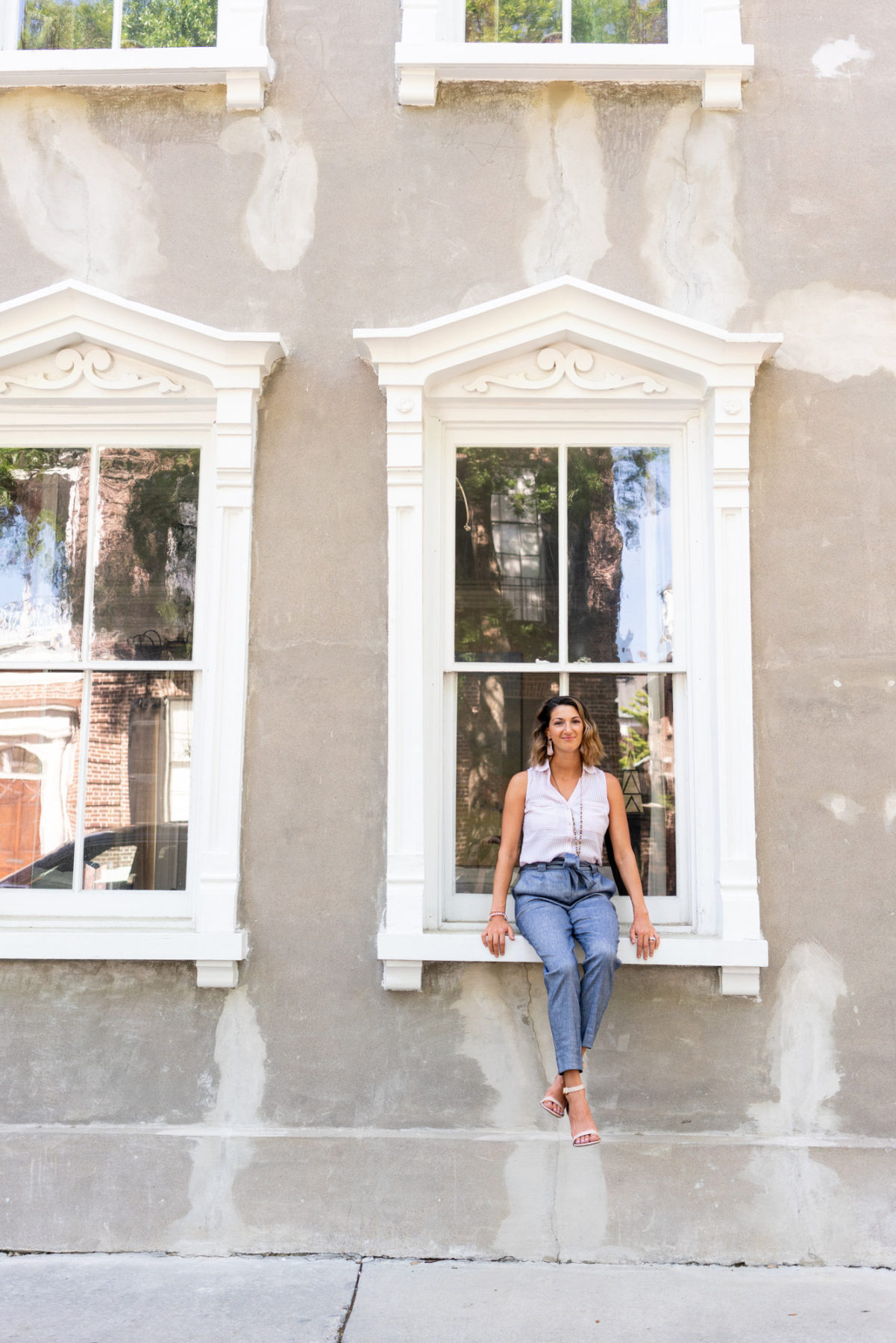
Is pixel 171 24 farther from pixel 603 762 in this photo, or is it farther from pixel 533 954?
pixel 533 954

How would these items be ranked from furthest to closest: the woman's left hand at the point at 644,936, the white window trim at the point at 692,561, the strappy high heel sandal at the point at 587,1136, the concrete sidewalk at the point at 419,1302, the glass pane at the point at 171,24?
the glass pane at the point at 171,24 < the white window trim at the point at 692,561 < the woman's left hand at the point at 644,936 < the strappy high heel sandal at the point at 587,1136 < the concrete sidewalk at the point at 419,1302

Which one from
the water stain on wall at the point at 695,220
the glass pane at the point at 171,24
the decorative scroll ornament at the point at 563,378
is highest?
the glass pane at the point at 171,24

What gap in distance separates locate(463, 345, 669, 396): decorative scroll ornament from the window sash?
0.51 feet

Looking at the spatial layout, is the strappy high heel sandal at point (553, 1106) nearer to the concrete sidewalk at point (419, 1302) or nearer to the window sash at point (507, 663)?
the concrete sidewalk at point (419, 1302)

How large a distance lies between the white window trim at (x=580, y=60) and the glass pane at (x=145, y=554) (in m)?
1.73

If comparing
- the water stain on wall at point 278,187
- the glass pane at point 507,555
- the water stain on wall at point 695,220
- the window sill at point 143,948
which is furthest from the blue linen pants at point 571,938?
the water stain on wall at point 278,187

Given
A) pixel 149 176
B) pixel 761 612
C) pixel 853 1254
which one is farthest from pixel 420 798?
pixel 149 176

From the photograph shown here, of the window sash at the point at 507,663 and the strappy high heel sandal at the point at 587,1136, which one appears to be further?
the window sash at the point at 507,663

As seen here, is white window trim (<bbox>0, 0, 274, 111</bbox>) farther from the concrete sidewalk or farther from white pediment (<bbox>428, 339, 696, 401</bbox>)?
the concrete sidewalk

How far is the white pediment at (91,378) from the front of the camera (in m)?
4.19

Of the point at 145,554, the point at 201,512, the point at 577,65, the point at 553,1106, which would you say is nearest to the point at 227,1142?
the point at 553,1106

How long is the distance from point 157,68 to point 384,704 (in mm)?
2634

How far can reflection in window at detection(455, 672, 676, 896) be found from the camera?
412 cm

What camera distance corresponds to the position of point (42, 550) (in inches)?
170
